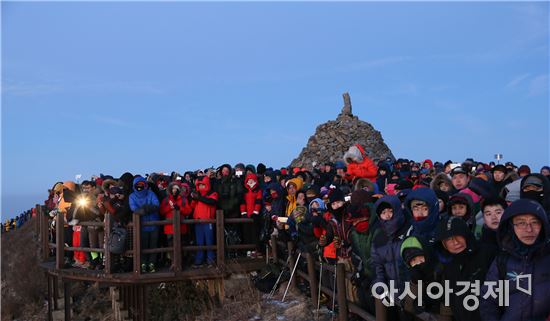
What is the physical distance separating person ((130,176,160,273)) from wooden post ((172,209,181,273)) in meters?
0.44

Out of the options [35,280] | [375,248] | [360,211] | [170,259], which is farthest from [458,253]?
[35,280]

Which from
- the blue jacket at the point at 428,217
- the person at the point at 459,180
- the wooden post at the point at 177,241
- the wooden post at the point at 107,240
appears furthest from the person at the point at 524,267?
the wooden post at the point at 107,240

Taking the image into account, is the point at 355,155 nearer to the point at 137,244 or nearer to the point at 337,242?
the point at 337,242

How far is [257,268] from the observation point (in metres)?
11.4

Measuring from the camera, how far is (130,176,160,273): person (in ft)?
33.0

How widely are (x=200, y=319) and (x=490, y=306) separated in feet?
24.6

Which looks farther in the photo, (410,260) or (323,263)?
(323,263)

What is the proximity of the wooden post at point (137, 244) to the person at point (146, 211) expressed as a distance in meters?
0.10

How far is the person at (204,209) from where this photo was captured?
35.0 ft

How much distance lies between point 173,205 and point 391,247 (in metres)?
6.36

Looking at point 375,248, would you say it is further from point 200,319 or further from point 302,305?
point 200,319

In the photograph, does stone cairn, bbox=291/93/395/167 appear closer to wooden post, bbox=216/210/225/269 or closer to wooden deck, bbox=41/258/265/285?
wooden deck, bbox=41/258/265/285

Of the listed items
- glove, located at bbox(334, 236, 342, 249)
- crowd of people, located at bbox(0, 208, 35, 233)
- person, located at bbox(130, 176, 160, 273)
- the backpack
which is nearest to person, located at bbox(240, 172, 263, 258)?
person, located at bbox(130, 176, 160, 273)

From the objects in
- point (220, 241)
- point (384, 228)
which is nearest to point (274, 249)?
point (220, 241)
